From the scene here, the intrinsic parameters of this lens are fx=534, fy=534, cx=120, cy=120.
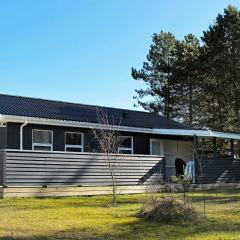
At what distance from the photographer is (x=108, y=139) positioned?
1809 cm

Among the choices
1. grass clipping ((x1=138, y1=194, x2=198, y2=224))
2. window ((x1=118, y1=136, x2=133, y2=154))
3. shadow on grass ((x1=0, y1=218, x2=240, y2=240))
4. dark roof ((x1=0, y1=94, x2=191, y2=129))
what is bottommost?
shadow on grass ((x1=0, y1=218, x2=240, y2=240))

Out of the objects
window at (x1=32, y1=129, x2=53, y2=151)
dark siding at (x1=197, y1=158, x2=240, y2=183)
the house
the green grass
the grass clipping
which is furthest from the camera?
dark siding at (x1=197, y1=158, x2=240, y2=183)

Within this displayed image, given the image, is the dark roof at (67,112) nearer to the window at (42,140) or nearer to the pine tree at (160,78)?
the window at (42,140)

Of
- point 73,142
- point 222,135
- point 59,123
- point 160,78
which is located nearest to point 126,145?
point 73,142

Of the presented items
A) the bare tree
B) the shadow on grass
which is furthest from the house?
the shadow on grass

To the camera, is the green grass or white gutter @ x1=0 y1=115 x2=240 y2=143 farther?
white gutter @ x1=0 y1=115 x2=240 y2=143

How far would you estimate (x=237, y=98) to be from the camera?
3862cm

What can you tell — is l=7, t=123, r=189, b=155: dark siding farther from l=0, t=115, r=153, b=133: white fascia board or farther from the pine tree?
the pine tree

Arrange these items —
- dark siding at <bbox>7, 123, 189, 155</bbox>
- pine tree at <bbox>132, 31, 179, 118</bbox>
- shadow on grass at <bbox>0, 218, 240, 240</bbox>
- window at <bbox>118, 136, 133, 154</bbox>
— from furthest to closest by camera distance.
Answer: pine tree at <bbox>132, 31, 179, 118</bbox> → window at <bbox>118, 136, 133, 154</bbox> → dark siding at <bbox>7, 123, 189, 155</bbox> → shadow on grass at <bbox>0, 218, 240, 240</bbox>

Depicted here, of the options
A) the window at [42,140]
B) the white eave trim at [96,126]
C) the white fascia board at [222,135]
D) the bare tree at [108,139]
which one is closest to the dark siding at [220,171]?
the white fascia board at [222,135]

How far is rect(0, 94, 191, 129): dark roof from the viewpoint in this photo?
20750 mm

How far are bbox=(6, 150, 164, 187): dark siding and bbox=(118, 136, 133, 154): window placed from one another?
2.17 metres

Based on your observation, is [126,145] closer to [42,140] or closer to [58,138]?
[58,138]

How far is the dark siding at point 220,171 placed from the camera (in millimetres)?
24094
